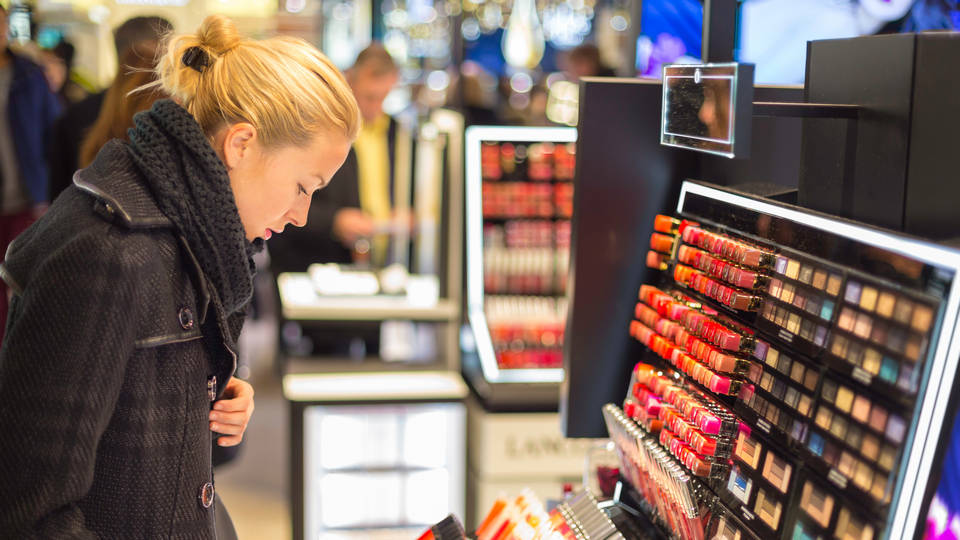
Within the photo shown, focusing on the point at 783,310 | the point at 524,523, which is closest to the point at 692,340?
the point at 783,310

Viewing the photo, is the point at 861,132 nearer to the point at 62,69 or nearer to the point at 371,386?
the point at 371,386

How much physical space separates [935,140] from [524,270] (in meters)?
3.10

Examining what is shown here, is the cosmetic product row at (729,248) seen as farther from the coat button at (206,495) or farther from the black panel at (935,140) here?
the coat button at (206,495)

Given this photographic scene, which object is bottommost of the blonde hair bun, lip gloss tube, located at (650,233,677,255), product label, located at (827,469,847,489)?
product label, located at (827,469,847,489)

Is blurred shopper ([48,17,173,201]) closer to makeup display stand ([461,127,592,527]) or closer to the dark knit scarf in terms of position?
makeup display stand ([461,127,592,527])

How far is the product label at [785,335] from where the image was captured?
126 cm

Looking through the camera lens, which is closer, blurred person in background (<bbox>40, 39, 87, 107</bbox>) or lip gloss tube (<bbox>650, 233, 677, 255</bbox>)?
lip gloss tube (<bbox>650, 233, 677, 255</bbox>)

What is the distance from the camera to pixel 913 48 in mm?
1181

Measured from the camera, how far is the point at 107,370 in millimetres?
1237

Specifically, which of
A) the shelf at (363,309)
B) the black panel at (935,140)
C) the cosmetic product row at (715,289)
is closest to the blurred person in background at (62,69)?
the shelf at (363,309)

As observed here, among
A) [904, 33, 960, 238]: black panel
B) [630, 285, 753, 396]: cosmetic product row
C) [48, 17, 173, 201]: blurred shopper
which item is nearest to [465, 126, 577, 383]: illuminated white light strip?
[48, 17, 173, 201]: blurred shopper

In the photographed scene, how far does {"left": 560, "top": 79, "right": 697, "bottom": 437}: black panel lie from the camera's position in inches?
71.9

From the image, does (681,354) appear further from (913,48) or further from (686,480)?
(913,48)

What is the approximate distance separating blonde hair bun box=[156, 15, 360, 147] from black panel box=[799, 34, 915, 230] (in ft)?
2.17
